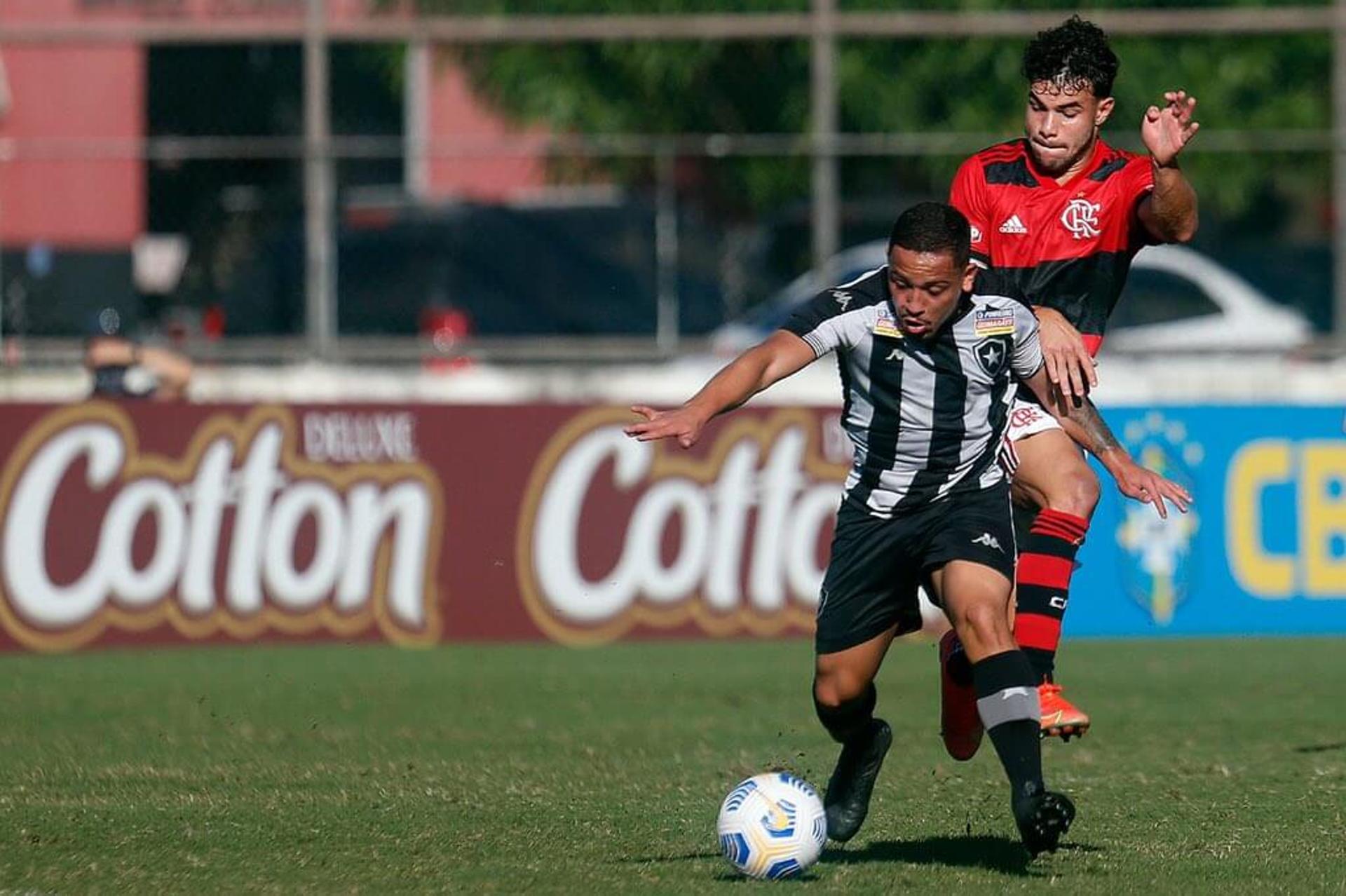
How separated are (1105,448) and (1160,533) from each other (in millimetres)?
7348

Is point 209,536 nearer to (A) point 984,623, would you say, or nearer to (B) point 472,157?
(B) point 472,157

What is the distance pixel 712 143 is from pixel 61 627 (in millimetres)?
5533

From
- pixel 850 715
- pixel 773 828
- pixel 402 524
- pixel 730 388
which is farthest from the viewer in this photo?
pixel 402 524

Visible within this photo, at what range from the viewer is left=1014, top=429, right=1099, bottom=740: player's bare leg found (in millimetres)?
7695

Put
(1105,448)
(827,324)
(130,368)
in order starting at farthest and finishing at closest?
1. (130,368)
2. (1105,448)
3. (827,324)

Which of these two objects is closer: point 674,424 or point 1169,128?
point 674,424

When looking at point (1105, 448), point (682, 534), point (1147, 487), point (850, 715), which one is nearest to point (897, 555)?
point (850, 715)

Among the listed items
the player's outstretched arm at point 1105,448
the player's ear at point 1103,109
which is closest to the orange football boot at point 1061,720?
the player's outstretched arm at point 1105,448

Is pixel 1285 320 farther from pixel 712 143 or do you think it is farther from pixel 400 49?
pixel 400 49

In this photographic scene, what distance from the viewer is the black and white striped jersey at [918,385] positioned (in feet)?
23.7

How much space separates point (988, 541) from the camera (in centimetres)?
719

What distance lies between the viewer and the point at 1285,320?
17.3m

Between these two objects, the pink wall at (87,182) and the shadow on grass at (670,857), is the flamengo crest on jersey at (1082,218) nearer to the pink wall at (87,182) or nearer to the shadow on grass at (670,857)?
the shadow on grass at (670,857)

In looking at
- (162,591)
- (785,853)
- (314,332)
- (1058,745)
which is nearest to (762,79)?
(314,332)
